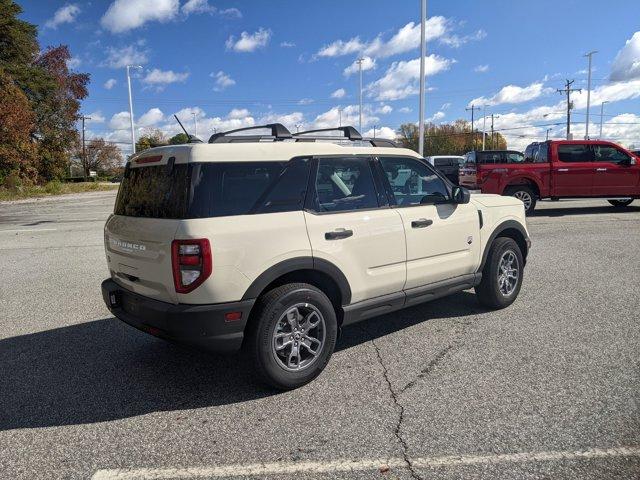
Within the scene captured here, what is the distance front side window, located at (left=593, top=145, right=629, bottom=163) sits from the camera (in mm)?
13891

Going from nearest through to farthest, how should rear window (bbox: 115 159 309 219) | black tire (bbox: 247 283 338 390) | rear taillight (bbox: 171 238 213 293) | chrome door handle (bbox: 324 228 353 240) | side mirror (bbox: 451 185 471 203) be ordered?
rear taillight (bbox: 171 238 213 293) < rear window (bbox: 115 159 309 219) < black tire (bbox: 247 283 338 390) < chrome door handle (bbox: 324 228 353 240) < side mirror (bbox: 451 185 471 203)

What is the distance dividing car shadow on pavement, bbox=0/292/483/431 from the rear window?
118 centimetres

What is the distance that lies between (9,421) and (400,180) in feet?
11.6

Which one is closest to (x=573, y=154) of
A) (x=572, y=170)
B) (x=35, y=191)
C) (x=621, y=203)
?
(x=572, y=170)

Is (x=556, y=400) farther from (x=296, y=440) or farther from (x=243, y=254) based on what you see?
(x=243, y=254)

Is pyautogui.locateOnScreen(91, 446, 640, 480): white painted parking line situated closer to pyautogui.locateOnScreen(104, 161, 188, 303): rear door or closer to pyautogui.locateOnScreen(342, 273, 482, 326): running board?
pyautogui.locateOnScreen(104, 161, 188, 303): rear door

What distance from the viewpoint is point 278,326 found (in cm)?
353

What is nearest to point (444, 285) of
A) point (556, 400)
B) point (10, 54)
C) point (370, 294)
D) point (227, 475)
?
point (370, 294)

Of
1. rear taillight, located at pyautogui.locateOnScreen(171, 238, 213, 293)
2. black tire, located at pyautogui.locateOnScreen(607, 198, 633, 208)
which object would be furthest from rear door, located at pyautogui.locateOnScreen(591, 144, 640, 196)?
rear taillight, located at pyautogui.locateOnScreen(171, 238, 213, 293)

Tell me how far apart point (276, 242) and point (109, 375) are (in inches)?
72.6

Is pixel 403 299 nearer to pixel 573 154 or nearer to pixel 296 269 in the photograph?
pixel 296 269

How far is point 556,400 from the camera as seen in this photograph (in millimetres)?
3350

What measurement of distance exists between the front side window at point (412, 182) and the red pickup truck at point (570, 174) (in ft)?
31.9

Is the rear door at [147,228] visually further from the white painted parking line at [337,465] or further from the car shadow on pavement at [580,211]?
the car shadow on pavement at [580,211]
